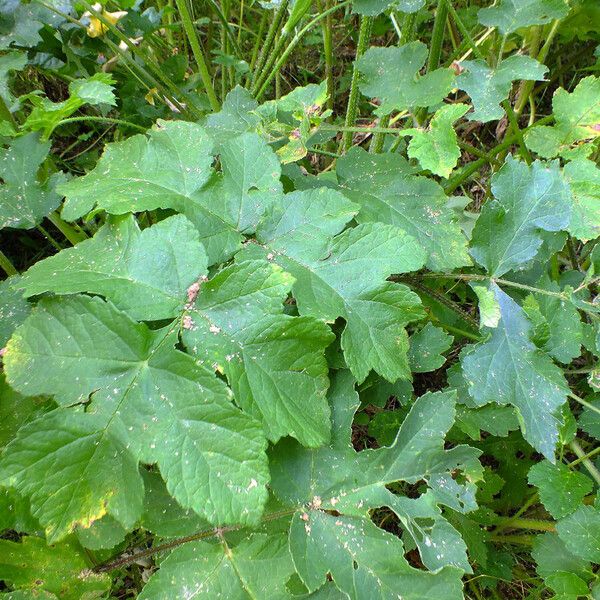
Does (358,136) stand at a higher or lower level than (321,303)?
lower

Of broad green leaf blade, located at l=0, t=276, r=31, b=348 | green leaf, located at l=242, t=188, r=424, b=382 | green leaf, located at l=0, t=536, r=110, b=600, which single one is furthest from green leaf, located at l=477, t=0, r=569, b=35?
green leaf, located at l=0, t=536, r=110, b=600

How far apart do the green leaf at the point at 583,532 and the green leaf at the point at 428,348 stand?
0.54 m

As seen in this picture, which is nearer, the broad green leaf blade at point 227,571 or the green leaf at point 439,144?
the broad green leaf blade at point 227,571

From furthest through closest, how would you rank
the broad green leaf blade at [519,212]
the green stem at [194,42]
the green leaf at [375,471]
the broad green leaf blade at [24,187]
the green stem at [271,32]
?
1. the green stem at [271,32]
2. the green stem at [194,42]
3. the broad green leaf blade at [24,187]
4. the broad green leaf blade at [519,212]
5. the green leaf at [375,471]

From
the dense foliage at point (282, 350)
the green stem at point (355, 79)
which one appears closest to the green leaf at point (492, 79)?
the dense foliage at point (282, 350)

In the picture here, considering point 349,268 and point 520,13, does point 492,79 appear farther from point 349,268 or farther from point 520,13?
point 349,268

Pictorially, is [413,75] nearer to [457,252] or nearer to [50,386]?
[457,252]

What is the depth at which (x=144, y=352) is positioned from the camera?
1043 mm

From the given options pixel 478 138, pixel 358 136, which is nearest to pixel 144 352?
pixel 358 136

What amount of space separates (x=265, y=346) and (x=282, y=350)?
0.11 ft

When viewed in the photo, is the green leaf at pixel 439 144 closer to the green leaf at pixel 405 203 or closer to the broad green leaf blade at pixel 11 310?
the green leaf at pixel 405 203

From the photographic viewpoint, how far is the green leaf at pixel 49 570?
4.24ft

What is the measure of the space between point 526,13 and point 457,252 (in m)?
0.71

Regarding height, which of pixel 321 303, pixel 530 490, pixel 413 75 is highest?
pixel 413 75
